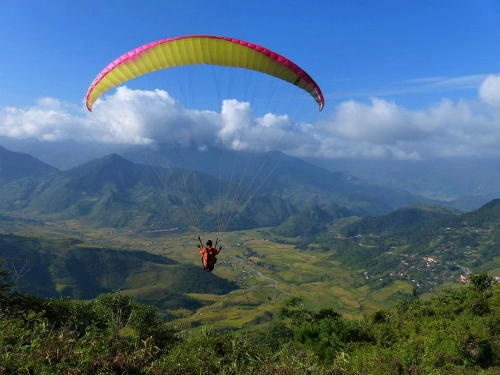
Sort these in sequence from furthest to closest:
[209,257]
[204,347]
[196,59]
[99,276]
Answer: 1. [99,276]
2. [209,257]
3. [196,59]
4. [204,347]

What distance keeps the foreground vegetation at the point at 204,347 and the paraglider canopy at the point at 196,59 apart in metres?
10.8

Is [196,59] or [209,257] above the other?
[196,59]

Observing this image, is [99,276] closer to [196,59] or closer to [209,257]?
[209,257]

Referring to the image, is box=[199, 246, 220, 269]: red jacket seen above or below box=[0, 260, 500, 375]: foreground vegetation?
above

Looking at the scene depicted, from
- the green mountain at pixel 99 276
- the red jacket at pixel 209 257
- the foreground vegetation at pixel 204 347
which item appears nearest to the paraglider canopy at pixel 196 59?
the red jacket at pixel 209 257

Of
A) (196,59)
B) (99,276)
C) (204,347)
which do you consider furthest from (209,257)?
(99,276)

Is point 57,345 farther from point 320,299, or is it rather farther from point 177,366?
point 320,299

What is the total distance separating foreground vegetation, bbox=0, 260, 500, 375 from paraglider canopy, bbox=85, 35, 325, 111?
1077 centimetres

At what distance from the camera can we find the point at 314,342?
73.5 feet

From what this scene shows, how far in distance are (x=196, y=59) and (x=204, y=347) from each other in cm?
1291

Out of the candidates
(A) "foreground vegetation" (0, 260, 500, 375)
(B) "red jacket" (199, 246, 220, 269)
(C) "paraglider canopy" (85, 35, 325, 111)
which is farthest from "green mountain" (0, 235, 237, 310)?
(C) "paraglider canopy" (85, 35, 325, 111)

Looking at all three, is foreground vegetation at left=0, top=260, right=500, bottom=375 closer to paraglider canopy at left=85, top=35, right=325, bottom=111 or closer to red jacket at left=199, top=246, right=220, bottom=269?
red jacket at left=199, top=246, right=220, bottom=269

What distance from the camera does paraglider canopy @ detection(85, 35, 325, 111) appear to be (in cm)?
1376

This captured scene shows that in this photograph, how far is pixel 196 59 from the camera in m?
14.7
